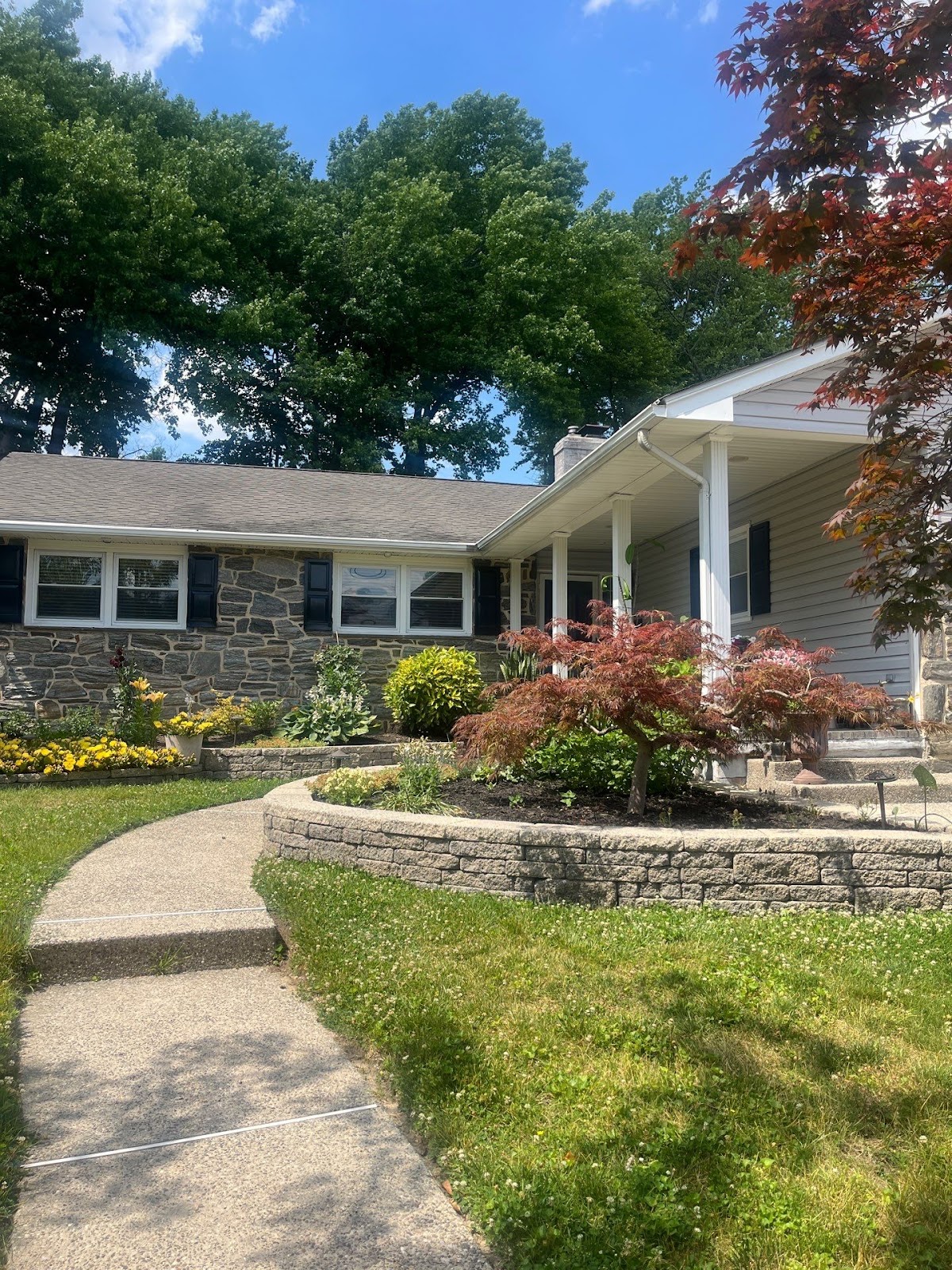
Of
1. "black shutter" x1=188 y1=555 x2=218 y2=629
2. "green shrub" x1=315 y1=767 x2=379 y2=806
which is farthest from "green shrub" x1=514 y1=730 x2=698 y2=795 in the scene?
"black shutter" x1=188 y1=555 x2=218 y2=629

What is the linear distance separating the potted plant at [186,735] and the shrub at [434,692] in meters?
2.47

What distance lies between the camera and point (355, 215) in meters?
27.3

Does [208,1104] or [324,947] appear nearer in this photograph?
[208,1104]

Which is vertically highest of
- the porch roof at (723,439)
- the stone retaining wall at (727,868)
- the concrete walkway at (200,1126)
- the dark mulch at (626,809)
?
the porch roof at (723,439)

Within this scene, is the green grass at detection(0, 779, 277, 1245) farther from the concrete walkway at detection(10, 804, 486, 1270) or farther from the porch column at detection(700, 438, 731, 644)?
the porch column at detection(700, 438, 731, 644)

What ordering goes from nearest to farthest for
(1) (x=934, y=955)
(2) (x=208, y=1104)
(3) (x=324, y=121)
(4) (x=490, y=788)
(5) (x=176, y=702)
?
1. (2) (x=208, y=1104)
2. (1) (x=934, y=955)
3. (4) (x=490, y=788)
4. (5) (x=176, y=702)
5. (3) (x=324, y=121)

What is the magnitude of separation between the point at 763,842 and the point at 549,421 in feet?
75.0

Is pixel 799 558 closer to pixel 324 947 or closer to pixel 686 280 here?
pixel 324 947

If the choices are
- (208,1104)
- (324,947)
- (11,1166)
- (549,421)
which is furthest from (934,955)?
(549,421)

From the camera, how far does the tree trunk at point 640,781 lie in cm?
588

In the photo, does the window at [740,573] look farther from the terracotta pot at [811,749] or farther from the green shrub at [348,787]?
the green shrub at [348,787]

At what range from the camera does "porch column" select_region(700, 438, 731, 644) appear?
855 cm

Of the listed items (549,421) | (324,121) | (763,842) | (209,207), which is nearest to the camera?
(763,842)

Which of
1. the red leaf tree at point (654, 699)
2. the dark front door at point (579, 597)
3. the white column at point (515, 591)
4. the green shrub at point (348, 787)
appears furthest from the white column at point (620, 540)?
the dark front door at point (579, 597)
